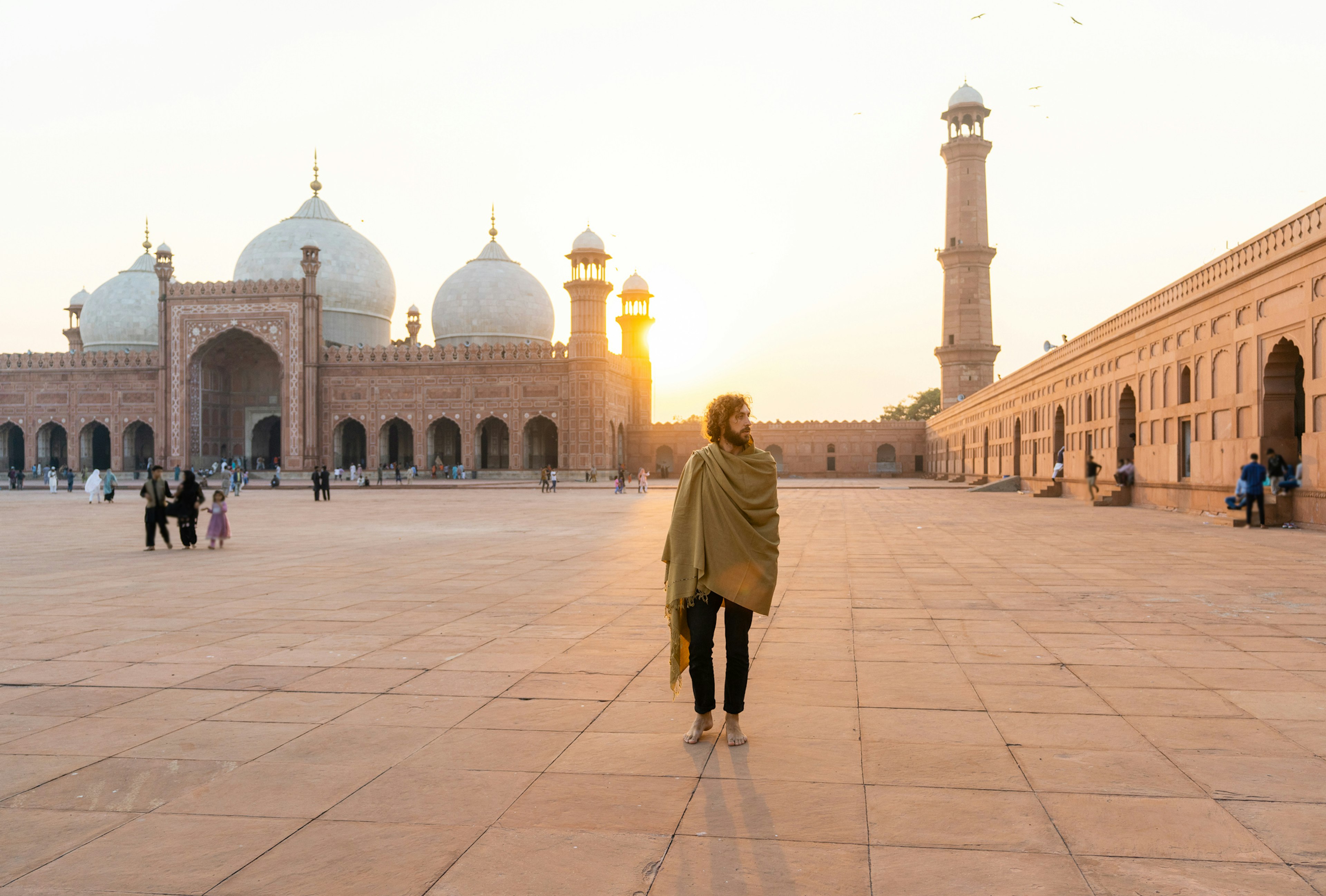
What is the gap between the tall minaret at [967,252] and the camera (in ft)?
139

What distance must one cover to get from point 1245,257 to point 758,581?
14.3 m

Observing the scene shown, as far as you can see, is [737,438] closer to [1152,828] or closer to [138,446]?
[1152,828]

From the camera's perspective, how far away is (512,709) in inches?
154

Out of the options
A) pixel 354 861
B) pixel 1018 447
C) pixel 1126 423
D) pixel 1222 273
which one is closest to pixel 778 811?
pixel 354 861

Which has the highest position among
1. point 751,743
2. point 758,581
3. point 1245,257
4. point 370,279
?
point 370,279

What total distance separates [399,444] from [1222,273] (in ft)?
123

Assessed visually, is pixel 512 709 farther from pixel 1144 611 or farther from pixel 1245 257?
pixel 1245 257

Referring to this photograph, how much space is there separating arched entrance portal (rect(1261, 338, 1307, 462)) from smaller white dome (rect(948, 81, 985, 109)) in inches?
A: 1261

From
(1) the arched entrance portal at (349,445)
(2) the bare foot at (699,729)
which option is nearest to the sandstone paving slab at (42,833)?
(2) the bare foot at (699,729)

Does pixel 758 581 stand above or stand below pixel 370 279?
below

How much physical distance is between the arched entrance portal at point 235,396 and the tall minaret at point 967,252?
31.0 m

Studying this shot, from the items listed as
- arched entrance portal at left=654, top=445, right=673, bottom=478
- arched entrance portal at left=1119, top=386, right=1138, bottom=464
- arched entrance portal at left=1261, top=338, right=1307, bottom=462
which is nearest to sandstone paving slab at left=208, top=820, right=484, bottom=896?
arched entrance portal at left=1261, top=338, right=1307, bottom=462

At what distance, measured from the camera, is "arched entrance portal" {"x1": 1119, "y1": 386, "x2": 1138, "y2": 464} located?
19828 millimetres

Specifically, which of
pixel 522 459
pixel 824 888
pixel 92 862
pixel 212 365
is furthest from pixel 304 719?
pixel 212 365
